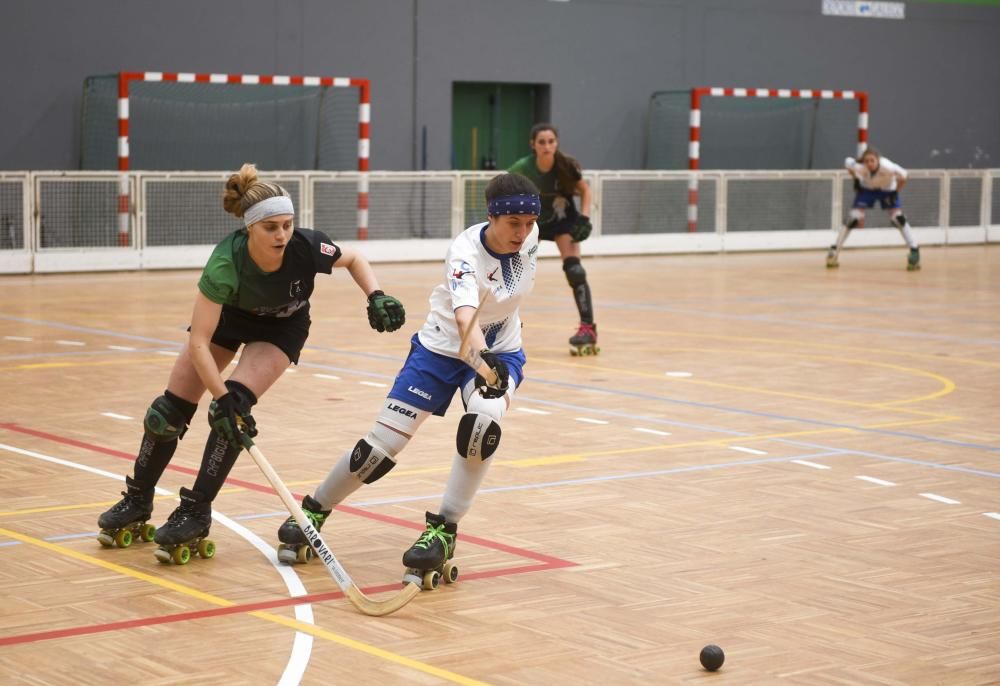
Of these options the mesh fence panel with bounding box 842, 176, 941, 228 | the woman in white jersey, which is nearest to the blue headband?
the woman in white jersey

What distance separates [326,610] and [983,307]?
13.3m

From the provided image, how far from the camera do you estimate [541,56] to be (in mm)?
26141

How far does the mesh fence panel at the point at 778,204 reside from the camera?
85.7 ft

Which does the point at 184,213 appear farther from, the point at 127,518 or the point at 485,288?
the point at 485,288

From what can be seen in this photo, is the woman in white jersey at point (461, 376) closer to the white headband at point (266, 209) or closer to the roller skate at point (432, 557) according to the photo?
the roller skate at point (432, 557)

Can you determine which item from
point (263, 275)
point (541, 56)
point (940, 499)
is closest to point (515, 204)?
point (263, 275)

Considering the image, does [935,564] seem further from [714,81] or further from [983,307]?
[714,81]

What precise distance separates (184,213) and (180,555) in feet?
49.3

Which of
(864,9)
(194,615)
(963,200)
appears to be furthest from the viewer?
(864,9)

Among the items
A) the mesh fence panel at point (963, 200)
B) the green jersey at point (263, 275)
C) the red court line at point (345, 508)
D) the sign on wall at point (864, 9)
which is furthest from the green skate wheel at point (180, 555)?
the sign on wall at point (864, 9)

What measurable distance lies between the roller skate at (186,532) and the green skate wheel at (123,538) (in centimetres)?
21

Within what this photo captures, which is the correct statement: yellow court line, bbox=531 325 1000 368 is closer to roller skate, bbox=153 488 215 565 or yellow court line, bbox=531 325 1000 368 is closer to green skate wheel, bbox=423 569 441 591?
roller skate, bbox=153 488 215 565

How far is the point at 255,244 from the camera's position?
20.1 ft

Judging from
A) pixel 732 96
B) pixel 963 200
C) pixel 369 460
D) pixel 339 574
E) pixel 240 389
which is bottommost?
pixel 339 574
